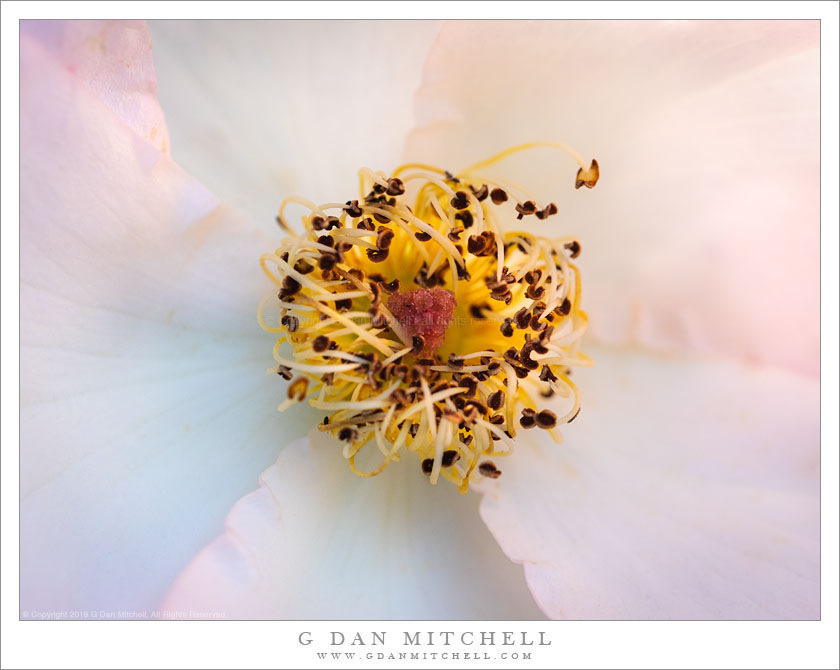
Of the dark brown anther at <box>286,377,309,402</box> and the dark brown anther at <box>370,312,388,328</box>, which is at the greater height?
the dark brown anther at <box>370,312,388,328</box>

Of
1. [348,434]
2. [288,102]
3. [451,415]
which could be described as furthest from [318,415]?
[288,102]

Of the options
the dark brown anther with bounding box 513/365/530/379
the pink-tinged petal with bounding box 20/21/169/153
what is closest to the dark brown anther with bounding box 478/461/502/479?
the dark brown anther with bounding box 513/365/530/379

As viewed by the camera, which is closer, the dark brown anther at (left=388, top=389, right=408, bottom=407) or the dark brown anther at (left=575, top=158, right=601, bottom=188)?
the dark brown anther at (left=388, top=389, right=408, bottom=407)

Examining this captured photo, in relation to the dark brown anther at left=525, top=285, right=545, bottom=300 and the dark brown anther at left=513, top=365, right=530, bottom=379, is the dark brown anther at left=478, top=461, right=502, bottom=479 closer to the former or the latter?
the dark brown anther at left=513, top=365, right=530, bottom=379

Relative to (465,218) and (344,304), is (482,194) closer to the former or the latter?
(465,218)

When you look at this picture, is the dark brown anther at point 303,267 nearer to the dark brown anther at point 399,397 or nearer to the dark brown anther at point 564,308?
the dark brown anther at point 399,397

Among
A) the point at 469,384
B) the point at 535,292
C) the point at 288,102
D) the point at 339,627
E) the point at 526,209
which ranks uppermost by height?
the point at 288,102

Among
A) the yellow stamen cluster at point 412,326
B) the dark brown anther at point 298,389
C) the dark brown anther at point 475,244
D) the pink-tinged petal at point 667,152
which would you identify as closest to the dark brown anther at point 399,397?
the yellow stamen cluster at point 412,326
